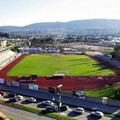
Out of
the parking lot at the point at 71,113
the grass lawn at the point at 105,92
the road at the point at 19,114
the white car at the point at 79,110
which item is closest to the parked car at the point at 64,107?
the parking lot at the point at 71,113

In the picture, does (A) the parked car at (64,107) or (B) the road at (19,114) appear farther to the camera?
(A) the parked car at (64,107)

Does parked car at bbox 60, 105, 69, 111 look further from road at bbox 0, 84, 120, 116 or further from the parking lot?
road at bbox 0, 84, 120, 116

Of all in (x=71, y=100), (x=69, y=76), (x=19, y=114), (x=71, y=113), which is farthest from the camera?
(x=69, y=76)

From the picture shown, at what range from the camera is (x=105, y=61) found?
109 metres

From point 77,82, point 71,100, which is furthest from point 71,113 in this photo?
point 77,82

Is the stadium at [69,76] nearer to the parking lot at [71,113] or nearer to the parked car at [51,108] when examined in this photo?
the parking lot at [71,113]

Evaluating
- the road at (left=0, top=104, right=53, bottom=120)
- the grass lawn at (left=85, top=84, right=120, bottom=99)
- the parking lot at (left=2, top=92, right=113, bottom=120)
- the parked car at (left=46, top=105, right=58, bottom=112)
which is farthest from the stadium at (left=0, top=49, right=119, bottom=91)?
the road at (left=0, top=104, right=53, bottom=120)

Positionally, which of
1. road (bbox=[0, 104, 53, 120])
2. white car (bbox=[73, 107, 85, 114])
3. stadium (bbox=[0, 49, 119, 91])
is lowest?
stadium (bbox=[0, 49, 119, 91])

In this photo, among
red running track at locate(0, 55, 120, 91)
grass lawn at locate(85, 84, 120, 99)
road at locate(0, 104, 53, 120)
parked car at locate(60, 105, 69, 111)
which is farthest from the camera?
red running track at locate(0, 55, 120, 91)

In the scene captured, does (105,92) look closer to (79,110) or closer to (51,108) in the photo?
(79,110)

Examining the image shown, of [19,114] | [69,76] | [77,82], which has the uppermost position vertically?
[19,114]

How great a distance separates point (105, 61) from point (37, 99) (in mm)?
58692

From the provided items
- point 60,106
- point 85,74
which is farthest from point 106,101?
point 85,74

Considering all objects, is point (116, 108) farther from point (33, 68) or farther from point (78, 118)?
point (33, 68)
